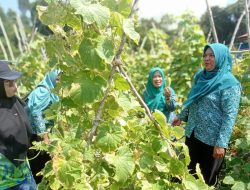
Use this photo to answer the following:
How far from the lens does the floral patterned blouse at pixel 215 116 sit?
288 cm

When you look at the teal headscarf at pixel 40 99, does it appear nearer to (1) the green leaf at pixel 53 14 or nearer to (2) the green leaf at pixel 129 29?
(1) the green leaf at pixel 53 14

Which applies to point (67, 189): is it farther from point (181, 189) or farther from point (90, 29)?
point (90, 29)

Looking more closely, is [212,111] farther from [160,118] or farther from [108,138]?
[108,138]

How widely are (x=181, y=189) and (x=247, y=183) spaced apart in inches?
45.4

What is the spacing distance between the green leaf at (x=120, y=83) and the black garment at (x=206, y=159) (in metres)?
1.43

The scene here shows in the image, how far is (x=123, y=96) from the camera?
1939mm

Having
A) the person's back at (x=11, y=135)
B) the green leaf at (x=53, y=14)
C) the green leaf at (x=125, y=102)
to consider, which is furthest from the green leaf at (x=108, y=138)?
the person's back at (x=11, y=135)

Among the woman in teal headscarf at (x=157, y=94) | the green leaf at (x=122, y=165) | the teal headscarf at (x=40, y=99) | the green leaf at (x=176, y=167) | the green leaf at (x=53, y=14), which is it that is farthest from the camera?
the woman in teal headscarf at (x=157, y=94)

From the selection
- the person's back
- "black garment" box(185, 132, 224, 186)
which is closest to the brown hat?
the person's back

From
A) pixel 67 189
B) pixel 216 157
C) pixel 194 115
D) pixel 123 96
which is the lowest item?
pixel 216 157

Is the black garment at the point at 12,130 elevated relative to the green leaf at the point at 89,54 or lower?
lower

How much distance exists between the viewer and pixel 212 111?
3018 mm

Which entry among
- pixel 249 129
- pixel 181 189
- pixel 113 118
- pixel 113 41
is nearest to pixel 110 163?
pixel 113 118

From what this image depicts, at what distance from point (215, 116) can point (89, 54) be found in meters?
1.53
